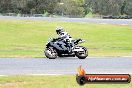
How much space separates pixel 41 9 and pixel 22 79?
7646 cm

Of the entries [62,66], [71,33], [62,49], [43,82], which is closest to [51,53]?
[62,49]

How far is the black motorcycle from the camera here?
1819 cm

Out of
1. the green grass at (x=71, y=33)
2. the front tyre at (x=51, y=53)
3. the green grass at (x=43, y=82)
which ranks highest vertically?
the green grass at (x=43, y=82)

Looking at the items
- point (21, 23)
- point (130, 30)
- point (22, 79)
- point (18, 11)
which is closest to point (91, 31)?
point (130, 30)

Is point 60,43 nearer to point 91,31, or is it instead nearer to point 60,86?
point 60,86

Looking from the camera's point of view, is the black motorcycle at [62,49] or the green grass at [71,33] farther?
the green grass at [71,33]

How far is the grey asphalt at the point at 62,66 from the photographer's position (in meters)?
14.0

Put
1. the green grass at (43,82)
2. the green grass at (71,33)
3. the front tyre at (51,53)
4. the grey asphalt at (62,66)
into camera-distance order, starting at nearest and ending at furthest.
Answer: the green grass at (43,82) < the grey asphalt at (62,66) < the front tyre at (51,53) < the green grass at (71,33)

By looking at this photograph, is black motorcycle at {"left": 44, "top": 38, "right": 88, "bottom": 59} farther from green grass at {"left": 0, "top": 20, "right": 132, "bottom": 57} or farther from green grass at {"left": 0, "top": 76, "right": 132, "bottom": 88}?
green grass at {"left": 0, "top": 20, "right": 132, "bottom": 57}

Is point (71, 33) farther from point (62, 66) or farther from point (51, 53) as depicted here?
point (62, 66)

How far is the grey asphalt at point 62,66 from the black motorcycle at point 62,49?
0.38 m

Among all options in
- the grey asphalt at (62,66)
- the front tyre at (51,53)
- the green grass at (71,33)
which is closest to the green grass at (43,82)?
the grey asphalt at (62,66)

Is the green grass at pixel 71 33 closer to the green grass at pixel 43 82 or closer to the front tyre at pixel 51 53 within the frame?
the front tyre at pixel 51 53

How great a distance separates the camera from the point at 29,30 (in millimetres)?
37781
